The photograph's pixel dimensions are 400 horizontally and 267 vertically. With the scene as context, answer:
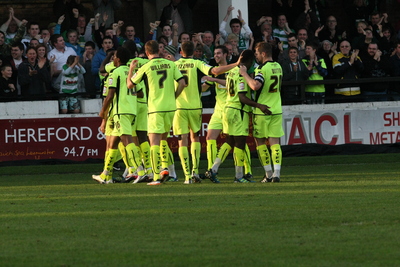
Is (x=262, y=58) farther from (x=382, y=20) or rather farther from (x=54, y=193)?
(x=382, y=20)

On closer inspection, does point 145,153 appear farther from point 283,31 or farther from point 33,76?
point 283,31

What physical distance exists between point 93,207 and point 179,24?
11.9 metres

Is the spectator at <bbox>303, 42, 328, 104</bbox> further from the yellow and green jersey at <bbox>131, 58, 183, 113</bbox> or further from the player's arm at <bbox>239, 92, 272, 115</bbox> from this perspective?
the yellow and green jersey at <bbox>131, 58, 183, 113</bbox>

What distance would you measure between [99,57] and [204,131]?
2831 millimetres

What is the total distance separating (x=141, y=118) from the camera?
48.9 feet

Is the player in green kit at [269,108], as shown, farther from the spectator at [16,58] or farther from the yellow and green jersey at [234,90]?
the spectator at [16,58]

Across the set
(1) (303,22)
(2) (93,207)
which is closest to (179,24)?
(1) (303,22)

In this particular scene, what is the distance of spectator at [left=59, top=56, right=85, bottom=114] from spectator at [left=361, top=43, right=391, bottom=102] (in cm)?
675

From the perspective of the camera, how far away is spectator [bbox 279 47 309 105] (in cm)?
1980

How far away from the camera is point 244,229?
27.0 feet

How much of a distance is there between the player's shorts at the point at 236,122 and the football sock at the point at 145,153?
1605 millimetres

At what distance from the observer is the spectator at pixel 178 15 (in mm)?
21734

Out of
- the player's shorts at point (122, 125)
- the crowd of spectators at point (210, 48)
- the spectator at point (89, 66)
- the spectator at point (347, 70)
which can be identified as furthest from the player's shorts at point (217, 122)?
the spectator at point (347, 70)

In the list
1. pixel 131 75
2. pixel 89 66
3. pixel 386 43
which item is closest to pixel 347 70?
pixel 386 43
